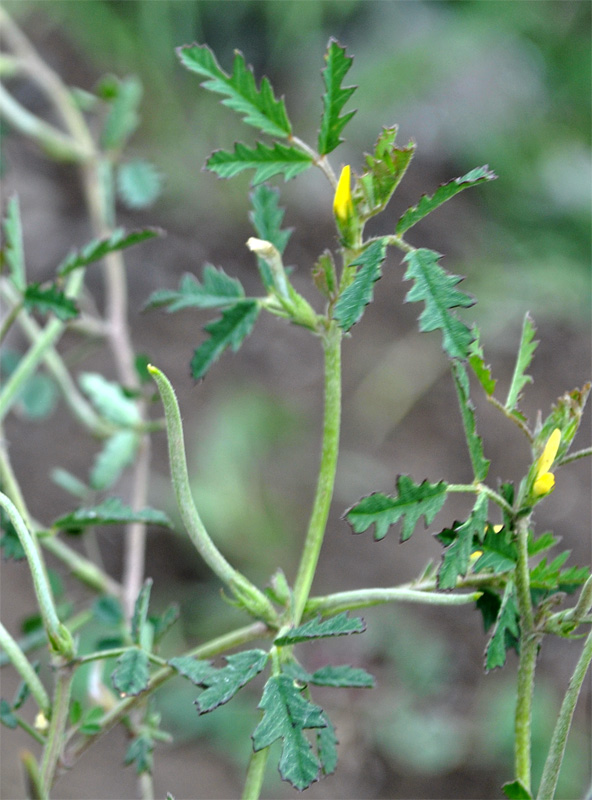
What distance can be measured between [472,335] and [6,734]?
1314mm

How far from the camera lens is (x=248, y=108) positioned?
0.49 meters

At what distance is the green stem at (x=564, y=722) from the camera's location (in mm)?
364

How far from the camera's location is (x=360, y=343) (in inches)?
83.7

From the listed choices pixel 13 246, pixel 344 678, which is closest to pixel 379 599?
pixel 344 678

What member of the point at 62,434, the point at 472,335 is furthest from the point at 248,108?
the point at 62,434

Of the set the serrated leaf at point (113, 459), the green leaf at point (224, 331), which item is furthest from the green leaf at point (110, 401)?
the green leaf at point (224, 331)

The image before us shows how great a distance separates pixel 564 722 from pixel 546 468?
0.12 meters

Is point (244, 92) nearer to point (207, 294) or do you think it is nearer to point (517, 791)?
point (207, 294)

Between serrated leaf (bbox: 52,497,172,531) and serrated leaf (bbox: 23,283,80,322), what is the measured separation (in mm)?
148

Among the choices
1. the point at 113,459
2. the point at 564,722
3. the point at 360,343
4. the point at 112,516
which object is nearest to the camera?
the point at 564,722

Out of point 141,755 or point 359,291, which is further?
point 141,755

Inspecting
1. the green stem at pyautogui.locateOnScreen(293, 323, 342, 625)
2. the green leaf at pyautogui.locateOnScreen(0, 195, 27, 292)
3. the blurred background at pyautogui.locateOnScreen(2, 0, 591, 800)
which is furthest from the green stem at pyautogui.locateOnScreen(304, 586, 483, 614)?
the blurred background at pyautogui.locateOnScreen(2, 0, 591, 800)

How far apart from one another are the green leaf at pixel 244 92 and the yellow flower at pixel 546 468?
240mm

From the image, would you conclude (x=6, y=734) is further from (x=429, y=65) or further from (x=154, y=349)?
(x=429, y=65)
